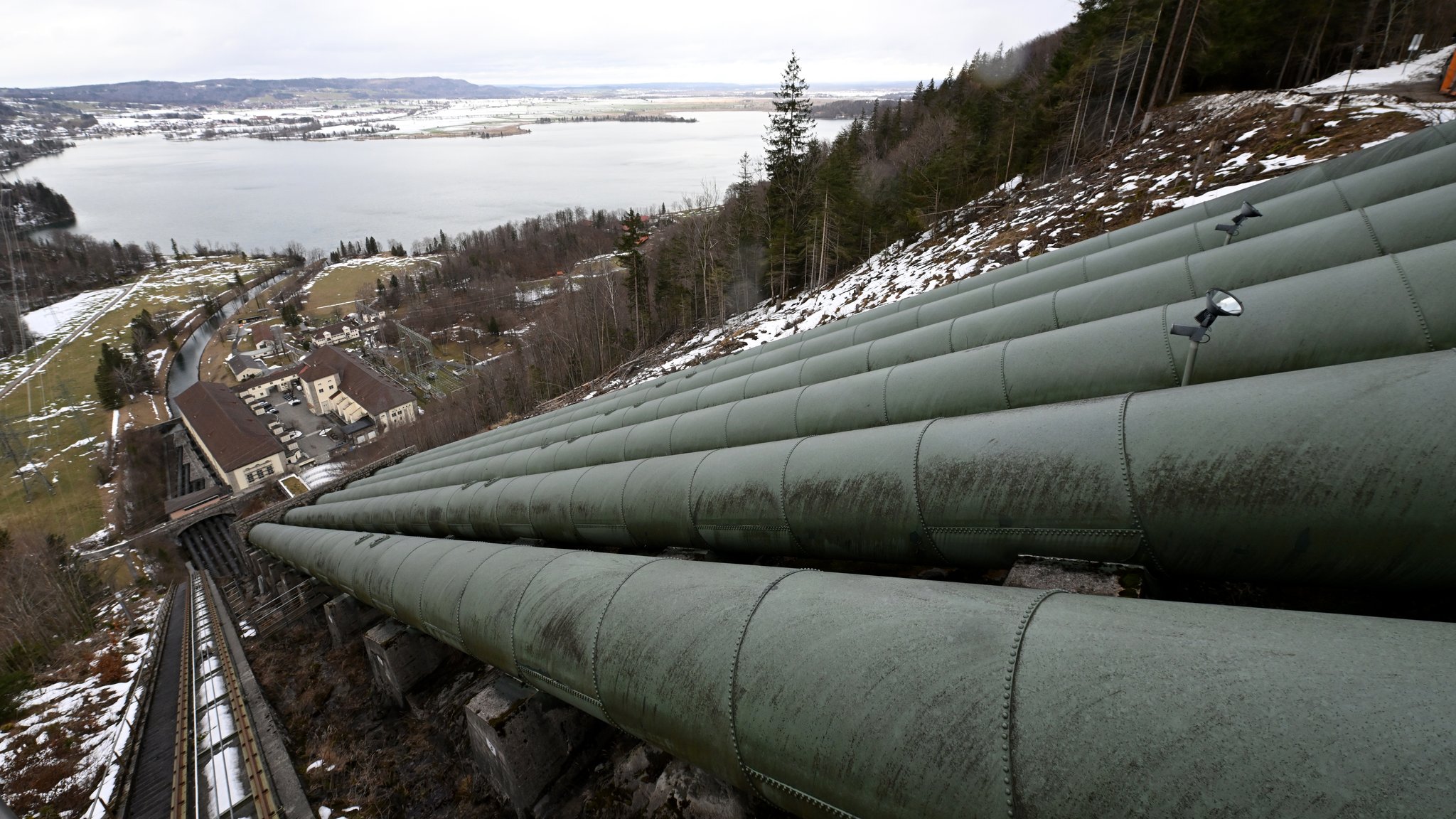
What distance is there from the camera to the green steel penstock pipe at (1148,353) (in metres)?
4.14

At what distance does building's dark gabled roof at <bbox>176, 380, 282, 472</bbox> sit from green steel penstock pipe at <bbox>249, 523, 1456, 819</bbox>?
58.5m

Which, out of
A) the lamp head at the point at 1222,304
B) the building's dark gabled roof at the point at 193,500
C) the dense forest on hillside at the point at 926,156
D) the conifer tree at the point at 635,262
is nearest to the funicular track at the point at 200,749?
the lamp head at the point at 1222,304

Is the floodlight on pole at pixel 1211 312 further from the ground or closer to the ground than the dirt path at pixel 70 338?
further from the ground

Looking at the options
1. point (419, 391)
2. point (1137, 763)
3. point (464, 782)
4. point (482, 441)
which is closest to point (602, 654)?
point (1137, 763)

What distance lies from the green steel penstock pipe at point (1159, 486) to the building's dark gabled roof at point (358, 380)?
63660mm

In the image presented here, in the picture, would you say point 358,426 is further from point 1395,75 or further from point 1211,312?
point 1395,75

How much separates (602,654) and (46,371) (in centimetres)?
11269

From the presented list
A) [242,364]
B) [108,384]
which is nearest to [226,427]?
[242,364]

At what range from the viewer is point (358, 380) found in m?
61.3

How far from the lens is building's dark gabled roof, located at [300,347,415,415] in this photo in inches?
2295

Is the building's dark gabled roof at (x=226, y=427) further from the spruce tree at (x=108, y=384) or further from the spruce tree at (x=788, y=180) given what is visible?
the spruce tree at (x=788, y=180)

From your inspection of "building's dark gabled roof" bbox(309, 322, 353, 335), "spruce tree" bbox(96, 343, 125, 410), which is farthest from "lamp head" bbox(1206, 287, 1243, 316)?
"building's dark gabled roof" bbox(309, 322, 353, 335)

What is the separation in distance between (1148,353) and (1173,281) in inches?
102

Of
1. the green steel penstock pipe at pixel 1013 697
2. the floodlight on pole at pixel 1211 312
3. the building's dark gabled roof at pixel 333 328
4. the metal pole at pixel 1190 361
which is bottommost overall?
the building's dark gabled roof at pixel 333 328
